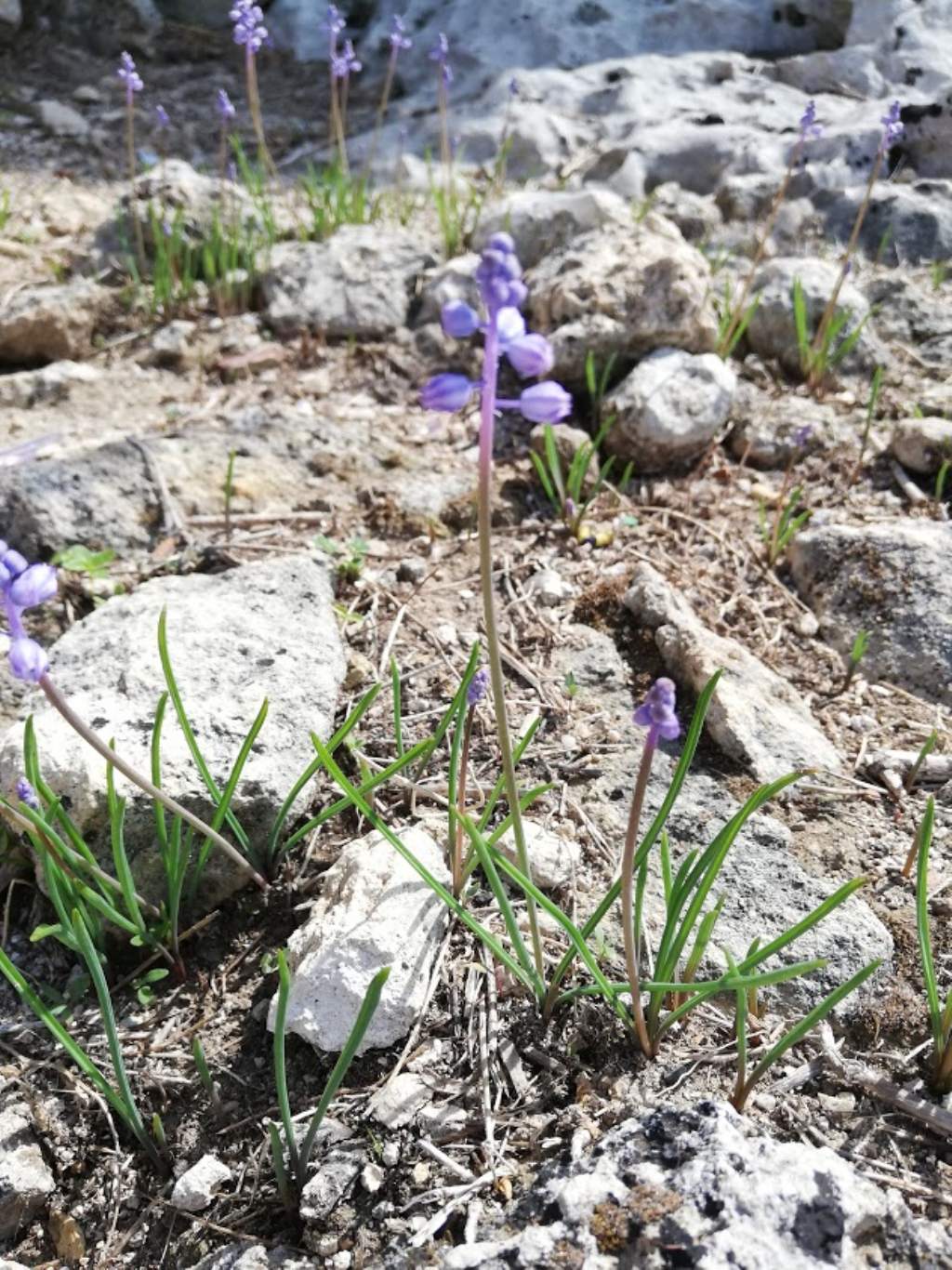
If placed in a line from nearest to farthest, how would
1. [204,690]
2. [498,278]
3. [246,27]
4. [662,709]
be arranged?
1. [498,278]
2. [662,709]
3. [204,690]
4. [246,27]

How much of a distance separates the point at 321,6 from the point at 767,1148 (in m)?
10.3

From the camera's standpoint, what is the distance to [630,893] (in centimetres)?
166

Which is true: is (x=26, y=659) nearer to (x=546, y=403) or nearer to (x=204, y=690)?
(x=546, y=403)

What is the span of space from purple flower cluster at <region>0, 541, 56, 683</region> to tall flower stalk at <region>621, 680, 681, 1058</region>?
92 centimetres

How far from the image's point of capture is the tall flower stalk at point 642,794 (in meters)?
1.48

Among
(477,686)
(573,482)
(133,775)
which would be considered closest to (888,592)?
(573,482)

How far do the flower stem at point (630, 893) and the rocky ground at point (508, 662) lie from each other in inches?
3.1

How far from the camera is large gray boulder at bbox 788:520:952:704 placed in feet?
9.53

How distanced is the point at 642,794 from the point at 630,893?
0.24m

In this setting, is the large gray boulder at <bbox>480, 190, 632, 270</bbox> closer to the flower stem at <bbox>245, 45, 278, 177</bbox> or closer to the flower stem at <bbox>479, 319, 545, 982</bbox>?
the flower stem at <bbox>245, 45, 278, 177</bbox>

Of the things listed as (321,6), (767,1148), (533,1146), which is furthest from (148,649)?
(321,6)

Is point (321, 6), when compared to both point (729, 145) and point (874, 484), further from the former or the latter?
point (874, 484)

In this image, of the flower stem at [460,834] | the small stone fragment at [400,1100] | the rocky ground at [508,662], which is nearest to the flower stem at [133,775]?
the rocky ground at [508,662]

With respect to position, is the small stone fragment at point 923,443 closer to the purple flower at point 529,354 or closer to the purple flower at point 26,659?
the purple flower at point 529,354
